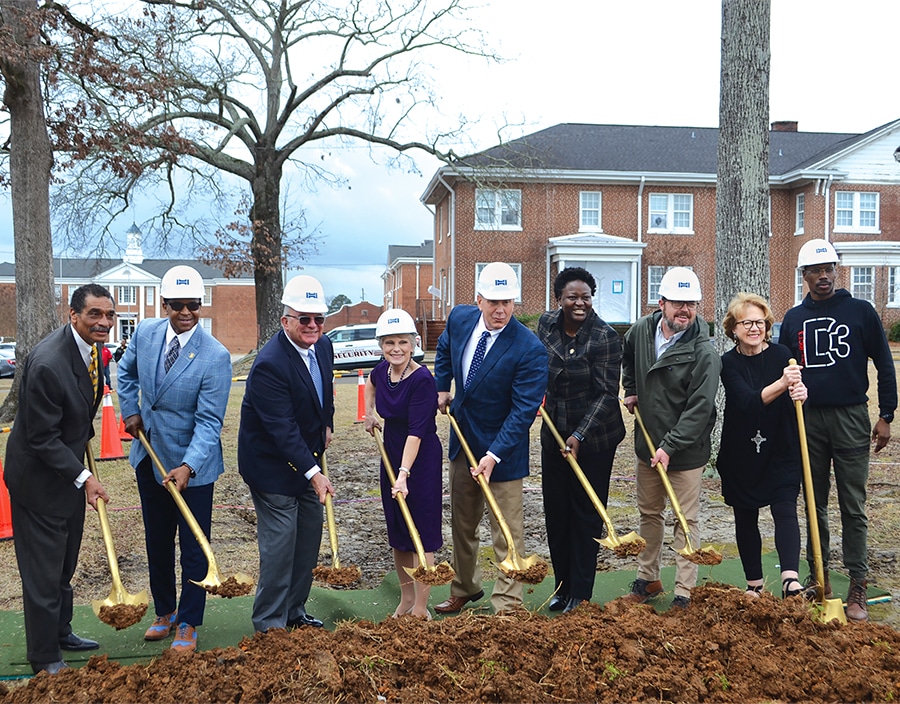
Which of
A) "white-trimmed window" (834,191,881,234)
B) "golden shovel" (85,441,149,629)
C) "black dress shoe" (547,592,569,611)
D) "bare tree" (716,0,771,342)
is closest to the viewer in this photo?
"golden shovel" (85,441,149,629)

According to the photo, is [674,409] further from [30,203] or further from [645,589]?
[30,203]

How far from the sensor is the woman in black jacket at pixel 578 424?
502 centimetres

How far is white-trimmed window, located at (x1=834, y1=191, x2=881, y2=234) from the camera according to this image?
106 feet

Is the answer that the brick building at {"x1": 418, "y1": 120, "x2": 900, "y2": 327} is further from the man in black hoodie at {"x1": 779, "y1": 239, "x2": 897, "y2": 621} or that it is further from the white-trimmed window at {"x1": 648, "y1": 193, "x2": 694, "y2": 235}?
the man in black hoodie at {"x1": 779, "y1": 239, "x2": 897, "y2": 621}

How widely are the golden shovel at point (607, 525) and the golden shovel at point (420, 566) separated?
89 centimetres

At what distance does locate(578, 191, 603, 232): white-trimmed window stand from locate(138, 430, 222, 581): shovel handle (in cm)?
2881

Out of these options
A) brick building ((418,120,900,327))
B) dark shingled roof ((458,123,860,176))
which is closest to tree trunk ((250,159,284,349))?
brick building ((418,120,900,327))

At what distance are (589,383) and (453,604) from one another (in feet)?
5.11

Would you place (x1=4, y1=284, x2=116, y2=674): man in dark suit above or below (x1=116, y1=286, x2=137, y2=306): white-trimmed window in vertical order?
below

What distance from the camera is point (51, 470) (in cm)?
409

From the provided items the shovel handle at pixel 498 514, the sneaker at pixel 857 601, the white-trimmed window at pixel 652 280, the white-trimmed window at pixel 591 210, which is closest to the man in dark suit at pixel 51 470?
the shovel handle at pixel 498 514

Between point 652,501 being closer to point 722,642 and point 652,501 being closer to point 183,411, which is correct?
point 722,642

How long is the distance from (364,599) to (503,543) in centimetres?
111

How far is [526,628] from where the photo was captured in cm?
387
